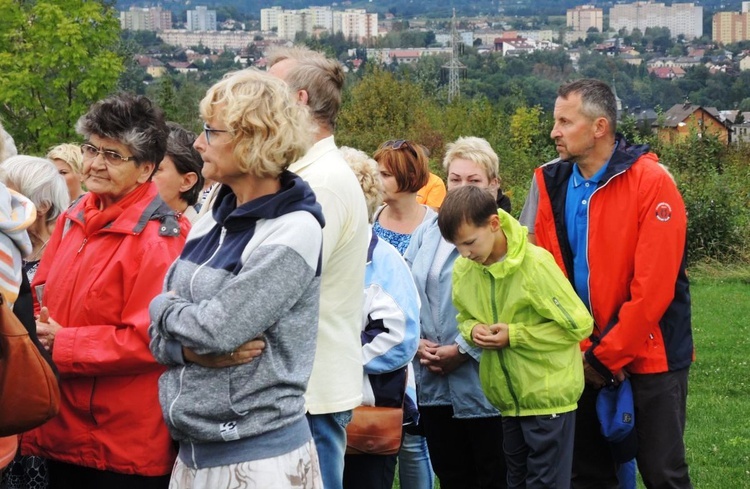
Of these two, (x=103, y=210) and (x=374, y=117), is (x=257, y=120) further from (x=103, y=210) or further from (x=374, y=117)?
(x=374, y=117)

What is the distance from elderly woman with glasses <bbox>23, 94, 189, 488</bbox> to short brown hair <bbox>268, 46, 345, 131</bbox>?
25.8 inches

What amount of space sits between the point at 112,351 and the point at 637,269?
243 centimetres

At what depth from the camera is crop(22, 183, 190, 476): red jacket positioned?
3.64 meters

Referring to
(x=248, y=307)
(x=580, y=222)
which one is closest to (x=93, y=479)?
(x=248, y=307)

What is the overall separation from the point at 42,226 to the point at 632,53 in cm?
15850

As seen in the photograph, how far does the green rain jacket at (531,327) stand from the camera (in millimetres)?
4688

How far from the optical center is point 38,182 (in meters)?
4.77

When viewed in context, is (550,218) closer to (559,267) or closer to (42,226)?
(559,267)

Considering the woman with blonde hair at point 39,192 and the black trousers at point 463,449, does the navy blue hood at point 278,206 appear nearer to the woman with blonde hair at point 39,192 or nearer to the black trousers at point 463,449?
the woman with blonde hair at point 39,192

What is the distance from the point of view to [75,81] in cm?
3036

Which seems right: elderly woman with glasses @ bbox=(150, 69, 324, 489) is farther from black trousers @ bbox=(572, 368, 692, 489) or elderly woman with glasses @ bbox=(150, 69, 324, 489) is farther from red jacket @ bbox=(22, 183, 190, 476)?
black trousers @ bbox=(572, 368, 692, 489)

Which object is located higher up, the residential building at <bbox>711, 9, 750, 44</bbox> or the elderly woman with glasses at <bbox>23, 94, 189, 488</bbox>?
the residential building at <bbox>711, 9, 750, 44</bbox>

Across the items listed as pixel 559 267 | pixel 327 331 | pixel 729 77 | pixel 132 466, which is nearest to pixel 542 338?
pixel 559 267

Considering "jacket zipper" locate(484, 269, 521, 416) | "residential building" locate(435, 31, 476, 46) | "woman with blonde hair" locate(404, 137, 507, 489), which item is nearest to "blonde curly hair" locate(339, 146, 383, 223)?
"woman with blonde hair" locate(404, 137, 507, 489)
